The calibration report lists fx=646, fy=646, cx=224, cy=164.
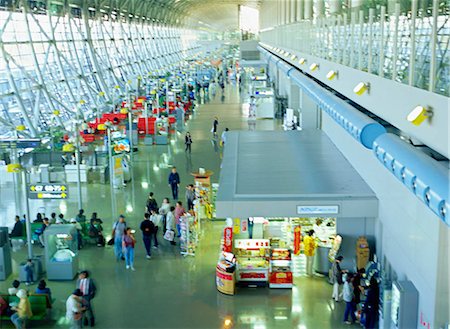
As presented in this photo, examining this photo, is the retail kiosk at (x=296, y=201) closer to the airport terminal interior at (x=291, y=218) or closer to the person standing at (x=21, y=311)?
the airport terminal interior at (x=291, y=218)

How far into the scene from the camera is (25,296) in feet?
33.6

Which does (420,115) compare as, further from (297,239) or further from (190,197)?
(190,197)

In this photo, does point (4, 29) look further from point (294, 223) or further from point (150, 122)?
point (294, 223)

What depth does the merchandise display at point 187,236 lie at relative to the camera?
45.5 feet

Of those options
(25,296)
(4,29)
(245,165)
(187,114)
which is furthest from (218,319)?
(187,114)

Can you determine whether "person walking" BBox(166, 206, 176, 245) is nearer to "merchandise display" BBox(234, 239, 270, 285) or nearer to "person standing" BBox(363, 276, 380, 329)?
"merchandise display" BBox(234, 239, 270, 285)

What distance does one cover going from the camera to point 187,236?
546 inches

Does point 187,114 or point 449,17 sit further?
point 187,114

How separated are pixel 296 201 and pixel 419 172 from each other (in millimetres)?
6391

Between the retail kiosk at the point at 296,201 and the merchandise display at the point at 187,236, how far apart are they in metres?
1.07

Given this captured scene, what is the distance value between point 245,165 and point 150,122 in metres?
15.7

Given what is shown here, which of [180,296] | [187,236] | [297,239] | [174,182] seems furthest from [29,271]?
[174,182]

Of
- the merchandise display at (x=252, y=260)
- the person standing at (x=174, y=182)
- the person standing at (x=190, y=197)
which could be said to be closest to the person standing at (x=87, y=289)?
the merchandise display at (x=252, y=260)

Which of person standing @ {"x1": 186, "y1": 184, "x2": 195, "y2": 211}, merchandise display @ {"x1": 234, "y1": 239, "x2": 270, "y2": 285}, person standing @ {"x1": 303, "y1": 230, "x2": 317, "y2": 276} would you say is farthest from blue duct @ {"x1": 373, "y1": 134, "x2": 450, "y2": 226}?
person standing @ {"x1": 186, "y1": 184, "x2": 195, "y2": 211}
